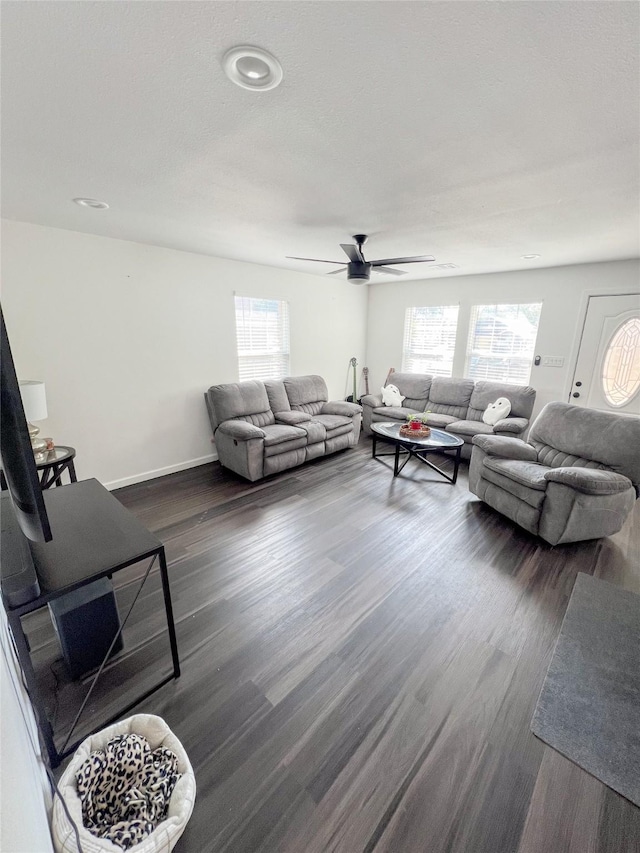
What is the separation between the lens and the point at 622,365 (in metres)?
4.04

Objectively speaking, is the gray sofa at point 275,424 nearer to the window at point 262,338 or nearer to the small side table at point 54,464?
the window at point 262,338

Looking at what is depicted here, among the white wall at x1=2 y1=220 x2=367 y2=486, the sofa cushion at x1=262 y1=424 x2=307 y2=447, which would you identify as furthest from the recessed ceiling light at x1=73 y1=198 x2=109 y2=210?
the sofa cushion at x1=262 y1=424 x2=307 y2=447

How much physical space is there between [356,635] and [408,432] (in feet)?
8.05

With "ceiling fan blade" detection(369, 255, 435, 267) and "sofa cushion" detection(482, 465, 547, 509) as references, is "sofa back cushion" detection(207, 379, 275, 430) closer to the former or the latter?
"ceiling fan blade" detection(369, 255, 435, 267)

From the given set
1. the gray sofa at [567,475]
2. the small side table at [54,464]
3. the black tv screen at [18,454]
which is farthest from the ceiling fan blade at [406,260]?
the small side table at [54,464]

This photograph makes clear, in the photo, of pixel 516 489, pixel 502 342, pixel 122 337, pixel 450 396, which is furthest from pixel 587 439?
pixel 122 337

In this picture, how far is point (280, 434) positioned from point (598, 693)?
10.2ft

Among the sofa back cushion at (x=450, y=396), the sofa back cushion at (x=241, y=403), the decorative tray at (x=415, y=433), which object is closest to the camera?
the decorative tray at (x=415, y=433)

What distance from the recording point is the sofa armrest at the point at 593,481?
249cm

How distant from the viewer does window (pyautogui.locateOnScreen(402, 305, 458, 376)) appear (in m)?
5.48

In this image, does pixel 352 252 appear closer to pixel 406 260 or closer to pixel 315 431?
pixel 406 260

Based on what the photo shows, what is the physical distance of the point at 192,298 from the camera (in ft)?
12.8

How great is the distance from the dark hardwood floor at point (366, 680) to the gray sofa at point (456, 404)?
1.62 metres

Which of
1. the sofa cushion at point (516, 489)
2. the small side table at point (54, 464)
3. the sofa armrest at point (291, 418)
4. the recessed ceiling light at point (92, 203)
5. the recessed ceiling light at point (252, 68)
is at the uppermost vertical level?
the recessed ceiling light at point (252, 68)
